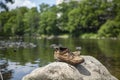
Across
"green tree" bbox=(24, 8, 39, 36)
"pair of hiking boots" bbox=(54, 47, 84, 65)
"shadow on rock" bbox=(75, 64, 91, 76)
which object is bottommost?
"green tree" bbox=(24, 8, 39, 36)

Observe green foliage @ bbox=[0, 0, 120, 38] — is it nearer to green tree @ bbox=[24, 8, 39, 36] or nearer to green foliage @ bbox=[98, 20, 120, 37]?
green foliage @ bbox=[98, 20, 120, 37]

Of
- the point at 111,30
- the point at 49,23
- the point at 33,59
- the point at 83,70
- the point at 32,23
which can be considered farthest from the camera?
the point at 32,23

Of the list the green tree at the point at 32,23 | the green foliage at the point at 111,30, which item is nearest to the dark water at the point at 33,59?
the green foliage at the point at 111,30

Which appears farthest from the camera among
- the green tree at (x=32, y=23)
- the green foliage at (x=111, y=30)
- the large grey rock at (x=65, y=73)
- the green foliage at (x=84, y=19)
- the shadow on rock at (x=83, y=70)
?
the green tree at (x=32, y=23)

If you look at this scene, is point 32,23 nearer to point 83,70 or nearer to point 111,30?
point 111,30

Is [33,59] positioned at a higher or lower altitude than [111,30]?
higher

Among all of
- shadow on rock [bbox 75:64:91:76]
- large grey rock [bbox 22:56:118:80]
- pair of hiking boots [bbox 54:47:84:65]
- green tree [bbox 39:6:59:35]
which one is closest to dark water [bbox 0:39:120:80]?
pair of hiking boots [bbox 54:47:84:65]

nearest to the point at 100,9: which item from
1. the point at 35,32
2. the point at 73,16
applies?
the point at 73,16

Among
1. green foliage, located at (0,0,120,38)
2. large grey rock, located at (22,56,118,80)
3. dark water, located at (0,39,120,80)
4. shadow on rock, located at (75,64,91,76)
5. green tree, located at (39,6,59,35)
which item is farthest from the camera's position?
green tree, located at (39,6,59,35)

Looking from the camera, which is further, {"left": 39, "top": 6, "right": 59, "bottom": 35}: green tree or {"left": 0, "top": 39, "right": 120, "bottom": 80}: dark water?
{"left": 39, "top": 6, "right": 59, "bottom": 35}: green tree

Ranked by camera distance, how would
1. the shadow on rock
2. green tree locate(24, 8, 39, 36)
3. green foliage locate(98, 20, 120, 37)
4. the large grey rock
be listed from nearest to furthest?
1. the large grey rock
2. the shadow on rock
3. green foliage locate(98, 20, 120, 37)
4. green tree locate(24, 8, 39, 36)

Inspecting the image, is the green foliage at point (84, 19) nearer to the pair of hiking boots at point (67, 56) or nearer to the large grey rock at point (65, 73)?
the pair of hiking boots at point (67, 56)

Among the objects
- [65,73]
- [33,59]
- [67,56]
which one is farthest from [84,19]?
[65,73]

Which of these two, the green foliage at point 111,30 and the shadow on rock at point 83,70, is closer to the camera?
the shadow on rock at point 83,70
